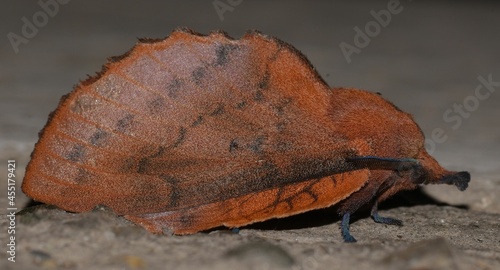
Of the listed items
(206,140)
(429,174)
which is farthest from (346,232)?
(206,140)

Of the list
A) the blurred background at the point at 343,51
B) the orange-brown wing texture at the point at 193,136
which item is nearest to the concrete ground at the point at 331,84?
the blurred background at the point at 343,51

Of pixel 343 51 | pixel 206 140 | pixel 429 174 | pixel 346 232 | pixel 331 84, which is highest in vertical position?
pixel 343 51

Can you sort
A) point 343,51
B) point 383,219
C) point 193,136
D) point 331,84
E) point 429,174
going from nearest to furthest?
1. point 193,136
2. point 429,174
3. point 383,219
4. point 331,84
5. point 343,51

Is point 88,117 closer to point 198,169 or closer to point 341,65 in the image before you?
point 198,169

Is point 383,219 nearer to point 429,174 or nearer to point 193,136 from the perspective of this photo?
point 429,174

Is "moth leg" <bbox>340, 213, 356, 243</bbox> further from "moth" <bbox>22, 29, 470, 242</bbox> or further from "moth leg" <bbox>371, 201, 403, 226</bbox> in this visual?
"moth leg" <bbox>371, 201, 403, 226</bbox>

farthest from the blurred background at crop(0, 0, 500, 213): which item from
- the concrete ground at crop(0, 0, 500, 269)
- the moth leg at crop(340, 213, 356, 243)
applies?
the moth leg at crop(340, 213, 356, 243)
